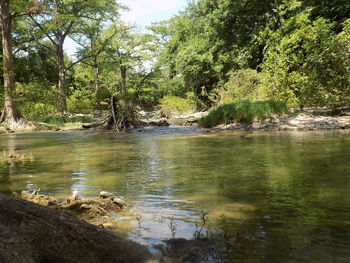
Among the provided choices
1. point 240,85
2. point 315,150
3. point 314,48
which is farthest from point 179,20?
point 315,150

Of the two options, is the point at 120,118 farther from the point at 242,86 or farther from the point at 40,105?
the point at 40,105

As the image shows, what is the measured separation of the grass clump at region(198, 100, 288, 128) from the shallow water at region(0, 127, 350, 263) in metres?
7.47

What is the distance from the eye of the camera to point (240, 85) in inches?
889

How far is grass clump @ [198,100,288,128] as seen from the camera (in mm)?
16125

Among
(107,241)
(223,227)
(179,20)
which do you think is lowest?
(223,227)

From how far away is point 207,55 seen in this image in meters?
29.1

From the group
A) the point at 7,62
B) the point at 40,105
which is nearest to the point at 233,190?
the point at 7,62

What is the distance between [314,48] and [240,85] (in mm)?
6333

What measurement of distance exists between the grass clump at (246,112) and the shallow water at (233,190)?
7.47 metres

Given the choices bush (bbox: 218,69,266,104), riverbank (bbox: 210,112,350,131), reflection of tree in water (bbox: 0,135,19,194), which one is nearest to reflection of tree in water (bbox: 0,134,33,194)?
reflection of tree in water (bbox: 0,135,19,194)

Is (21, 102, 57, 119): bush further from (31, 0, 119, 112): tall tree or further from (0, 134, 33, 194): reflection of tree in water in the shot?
(0, 134, 33, 194): reflection of tree in water

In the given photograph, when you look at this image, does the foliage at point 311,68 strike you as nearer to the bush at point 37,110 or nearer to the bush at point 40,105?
the bush at point 40,105

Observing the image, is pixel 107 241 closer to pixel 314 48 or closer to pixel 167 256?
pixel 167 256

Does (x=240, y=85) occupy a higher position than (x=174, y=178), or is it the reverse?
(x=240, y=85)
